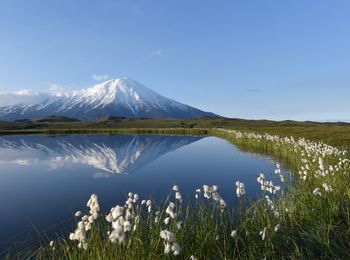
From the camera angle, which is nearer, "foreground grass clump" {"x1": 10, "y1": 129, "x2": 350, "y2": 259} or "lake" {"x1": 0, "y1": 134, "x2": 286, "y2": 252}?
"foreground grass clump" {"x1": 10, "y1": 129, "x2": 350, "y2": 259}

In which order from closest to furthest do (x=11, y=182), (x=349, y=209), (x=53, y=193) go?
1. (x=349, y=209)
2. (x=53, y=193)
3. (x=11, y=182)

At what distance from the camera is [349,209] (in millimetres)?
8742

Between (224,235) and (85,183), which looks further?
(85,183)

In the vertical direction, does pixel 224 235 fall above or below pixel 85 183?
above

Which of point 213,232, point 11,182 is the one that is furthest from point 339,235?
point 11,182

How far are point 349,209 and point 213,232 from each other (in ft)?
11.3

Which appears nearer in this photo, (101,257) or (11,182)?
(101,257)

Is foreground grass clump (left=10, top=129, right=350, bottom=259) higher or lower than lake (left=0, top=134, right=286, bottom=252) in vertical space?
higher

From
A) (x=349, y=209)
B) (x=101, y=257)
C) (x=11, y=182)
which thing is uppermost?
(x=349, y=209)

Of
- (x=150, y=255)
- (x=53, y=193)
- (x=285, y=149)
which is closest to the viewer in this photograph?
(x=150, y=255)

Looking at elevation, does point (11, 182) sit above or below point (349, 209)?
below

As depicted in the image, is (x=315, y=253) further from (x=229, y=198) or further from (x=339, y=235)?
(x=229, y=198)

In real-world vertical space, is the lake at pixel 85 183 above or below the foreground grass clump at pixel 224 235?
below

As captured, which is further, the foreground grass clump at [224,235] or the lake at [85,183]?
the lake at [85,183]
